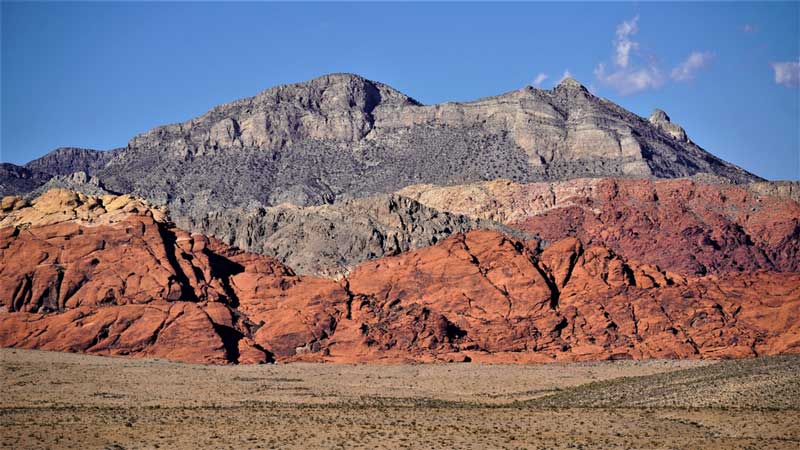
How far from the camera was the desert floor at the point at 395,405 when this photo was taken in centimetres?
5356

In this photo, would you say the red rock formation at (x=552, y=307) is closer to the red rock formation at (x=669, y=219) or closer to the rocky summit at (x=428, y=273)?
the rocky summit at (x=428, y=273)

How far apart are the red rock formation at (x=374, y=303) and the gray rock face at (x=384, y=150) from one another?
54.1m

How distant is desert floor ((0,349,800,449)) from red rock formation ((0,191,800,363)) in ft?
15.1

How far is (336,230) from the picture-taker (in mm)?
119750

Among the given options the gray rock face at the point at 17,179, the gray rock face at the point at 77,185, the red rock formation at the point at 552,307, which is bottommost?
the red rock formation at the point at 552,307

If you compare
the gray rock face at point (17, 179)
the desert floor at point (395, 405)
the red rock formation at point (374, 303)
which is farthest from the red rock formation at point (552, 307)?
the gray rock face at point (17, 179)

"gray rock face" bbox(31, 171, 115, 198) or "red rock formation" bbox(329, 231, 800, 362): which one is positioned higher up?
"gray rock face" bbox(31, 171, 115, 198)

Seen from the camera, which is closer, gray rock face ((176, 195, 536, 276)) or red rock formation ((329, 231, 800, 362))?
red rock formation ((329, 231, 800, 362))

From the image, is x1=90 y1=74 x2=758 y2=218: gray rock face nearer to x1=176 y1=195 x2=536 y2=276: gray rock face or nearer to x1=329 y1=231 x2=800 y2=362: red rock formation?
x1=176 y1=195 x2=536 y2=276: gray rock face

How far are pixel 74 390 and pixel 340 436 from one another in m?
28.7

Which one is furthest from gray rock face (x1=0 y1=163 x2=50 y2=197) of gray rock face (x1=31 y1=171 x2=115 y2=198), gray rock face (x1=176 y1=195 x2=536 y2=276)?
gray rock face (x1=176 y1=195 x2=536 y2=276)

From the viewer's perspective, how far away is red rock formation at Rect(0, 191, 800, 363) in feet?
315

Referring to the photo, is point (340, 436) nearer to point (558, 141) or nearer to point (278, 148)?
point (558, 141)

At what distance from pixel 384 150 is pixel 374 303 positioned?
89158mm
